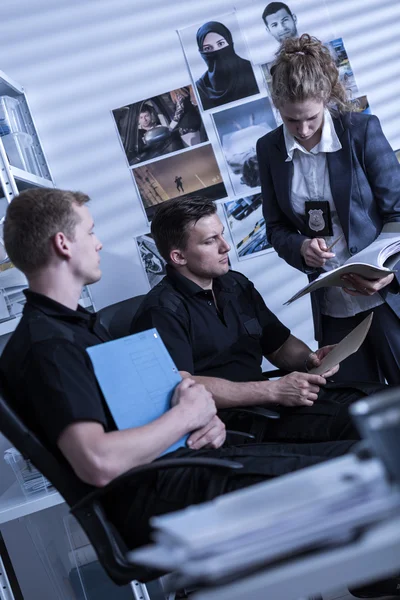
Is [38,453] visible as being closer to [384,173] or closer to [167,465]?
[167,465]

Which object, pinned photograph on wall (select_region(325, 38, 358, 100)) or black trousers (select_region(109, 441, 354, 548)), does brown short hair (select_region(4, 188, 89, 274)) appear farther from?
pinned photograph on wall (select_region(325, 38, 358, 100))

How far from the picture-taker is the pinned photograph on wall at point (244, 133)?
3168mm

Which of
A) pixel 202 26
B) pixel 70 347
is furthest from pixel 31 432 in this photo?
pixel 202 26

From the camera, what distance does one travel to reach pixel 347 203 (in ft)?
7.42

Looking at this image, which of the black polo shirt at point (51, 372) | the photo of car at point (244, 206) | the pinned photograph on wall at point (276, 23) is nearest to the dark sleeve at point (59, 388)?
the black polo shirt at point (51, 372)

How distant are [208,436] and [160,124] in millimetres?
1870

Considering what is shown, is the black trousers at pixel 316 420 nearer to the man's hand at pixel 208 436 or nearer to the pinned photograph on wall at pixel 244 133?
the man's hand at pixel 208 436

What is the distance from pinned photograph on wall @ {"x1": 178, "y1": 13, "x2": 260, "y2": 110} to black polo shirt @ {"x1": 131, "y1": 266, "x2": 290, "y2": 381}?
106 cm

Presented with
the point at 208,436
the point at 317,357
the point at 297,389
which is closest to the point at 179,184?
the point at 317,357

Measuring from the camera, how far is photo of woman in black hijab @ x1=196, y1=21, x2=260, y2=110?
315cm

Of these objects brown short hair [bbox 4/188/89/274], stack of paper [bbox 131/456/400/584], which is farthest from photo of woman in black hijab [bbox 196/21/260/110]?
stack of paper [bbox 131/456/400/584]

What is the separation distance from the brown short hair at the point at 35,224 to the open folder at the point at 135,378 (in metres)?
0.26

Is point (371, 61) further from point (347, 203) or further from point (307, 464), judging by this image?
point (307, 464)

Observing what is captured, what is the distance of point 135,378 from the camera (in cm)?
160
